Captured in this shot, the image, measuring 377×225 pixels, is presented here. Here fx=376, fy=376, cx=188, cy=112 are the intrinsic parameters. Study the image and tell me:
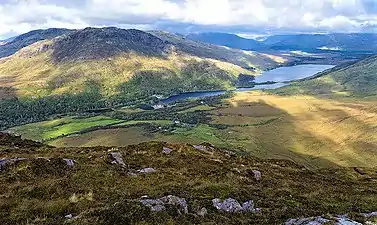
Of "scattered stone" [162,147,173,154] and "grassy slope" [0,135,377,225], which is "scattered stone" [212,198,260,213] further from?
"scattered stone" [162,147,173,154]

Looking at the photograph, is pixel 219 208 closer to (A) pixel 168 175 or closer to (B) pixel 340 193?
(A) pixel 168 175

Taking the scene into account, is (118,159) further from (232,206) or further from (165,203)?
(232,206)

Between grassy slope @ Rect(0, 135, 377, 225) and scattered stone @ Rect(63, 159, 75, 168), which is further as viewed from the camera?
scattered stone @ Rect(63, 159, 75, 168)

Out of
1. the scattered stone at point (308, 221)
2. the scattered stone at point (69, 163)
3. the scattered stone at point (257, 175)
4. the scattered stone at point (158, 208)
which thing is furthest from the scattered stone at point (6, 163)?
the scattered stone at point (308, 221)

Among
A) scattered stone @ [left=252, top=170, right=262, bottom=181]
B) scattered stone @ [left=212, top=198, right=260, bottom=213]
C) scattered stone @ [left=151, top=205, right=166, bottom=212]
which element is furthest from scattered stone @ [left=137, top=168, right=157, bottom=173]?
scattered stone @ [left=151, top=205, right=166, bottom=212]

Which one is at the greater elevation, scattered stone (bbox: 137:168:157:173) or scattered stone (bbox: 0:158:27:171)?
scattered stone (bbox: 0:158:27:171)
